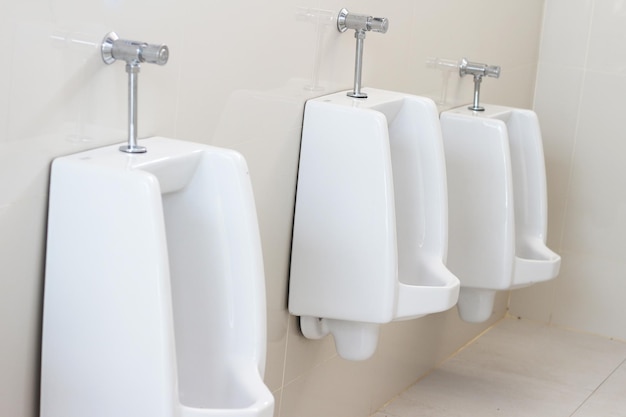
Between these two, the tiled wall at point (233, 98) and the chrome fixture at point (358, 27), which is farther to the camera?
the chrome fixture at point (358, 27)

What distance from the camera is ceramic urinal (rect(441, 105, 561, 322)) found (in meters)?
2.34

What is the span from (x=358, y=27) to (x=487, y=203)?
2.19 feet

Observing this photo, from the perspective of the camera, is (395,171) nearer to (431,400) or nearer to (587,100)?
(431,400)

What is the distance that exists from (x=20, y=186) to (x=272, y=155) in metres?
0.64

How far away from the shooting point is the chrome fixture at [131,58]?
1.27 meters

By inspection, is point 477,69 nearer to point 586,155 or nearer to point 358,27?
point 358,27

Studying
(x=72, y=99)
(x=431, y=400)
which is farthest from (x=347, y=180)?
(x=431, y=400)

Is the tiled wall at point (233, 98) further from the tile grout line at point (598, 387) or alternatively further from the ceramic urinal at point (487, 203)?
the tile grout line at point (598, 387)

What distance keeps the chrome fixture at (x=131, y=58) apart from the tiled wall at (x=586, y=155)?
204cm

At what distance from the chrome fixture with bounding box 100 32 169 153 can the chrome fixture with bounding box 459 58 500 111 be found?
4.25 ft

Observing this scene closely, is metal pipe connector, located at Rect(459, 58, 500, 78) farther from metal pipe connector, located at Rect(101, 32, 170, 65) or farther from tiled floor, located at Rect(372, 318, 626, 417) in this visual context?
metal pipe connector, located at Rect(101, 32, 170, 65)

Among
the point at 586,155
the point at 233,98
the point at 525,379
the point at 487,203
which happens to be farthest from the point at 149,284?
the point at 586,155

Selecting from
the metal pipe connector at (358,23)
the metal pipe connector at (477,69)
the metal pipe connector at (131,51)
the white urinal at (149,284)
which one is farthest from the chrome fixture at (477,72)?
the metal pipe connector at (131,51)

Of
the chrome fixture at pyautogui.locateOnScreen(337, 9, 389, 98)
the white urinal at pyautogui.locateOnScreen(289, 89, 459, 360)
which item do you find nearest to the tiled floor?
the white urinal at pyautogui.locateOnScreen(289, 89, 459, 360)
